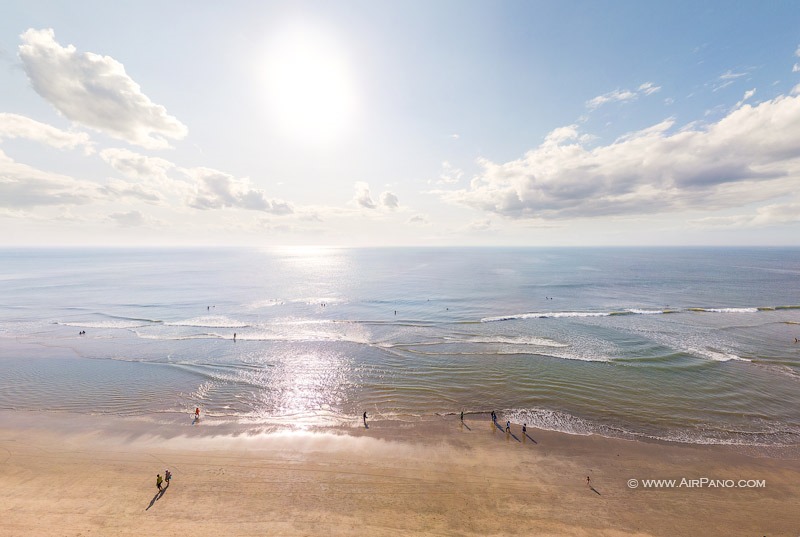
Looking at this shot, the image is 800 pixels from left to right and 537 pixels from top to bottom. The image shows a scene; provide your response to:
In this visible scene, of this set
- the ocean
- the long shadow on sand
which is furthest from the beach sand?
the ocean

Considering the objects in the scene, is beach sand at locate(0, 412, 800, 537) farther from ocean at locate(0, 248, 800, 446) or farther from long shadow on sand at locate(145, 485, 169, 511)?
ocean at locate(0, 248, 800, 446)

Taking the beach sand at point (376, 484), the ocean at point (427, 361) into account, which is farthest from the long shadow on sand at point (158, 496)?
the ocean at point (427, 361)

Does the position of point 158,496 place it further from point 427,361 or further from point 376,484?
point 427,361

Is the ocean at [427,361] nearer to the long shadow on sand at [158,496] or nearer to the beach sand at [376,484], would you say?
the beach sand at [376,484]

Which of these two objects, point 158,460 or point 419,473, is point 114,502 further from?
point 419,473

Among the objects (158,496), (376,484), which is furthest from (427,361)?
(158,496)

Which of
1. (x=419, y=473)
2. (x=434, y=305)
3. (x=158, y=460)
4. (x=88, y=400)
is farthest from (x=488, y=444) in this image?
(x=434, y=305)

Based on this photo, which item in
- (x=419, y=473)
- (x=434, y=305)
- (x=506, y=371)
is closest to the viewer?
(x=419, y=473)
